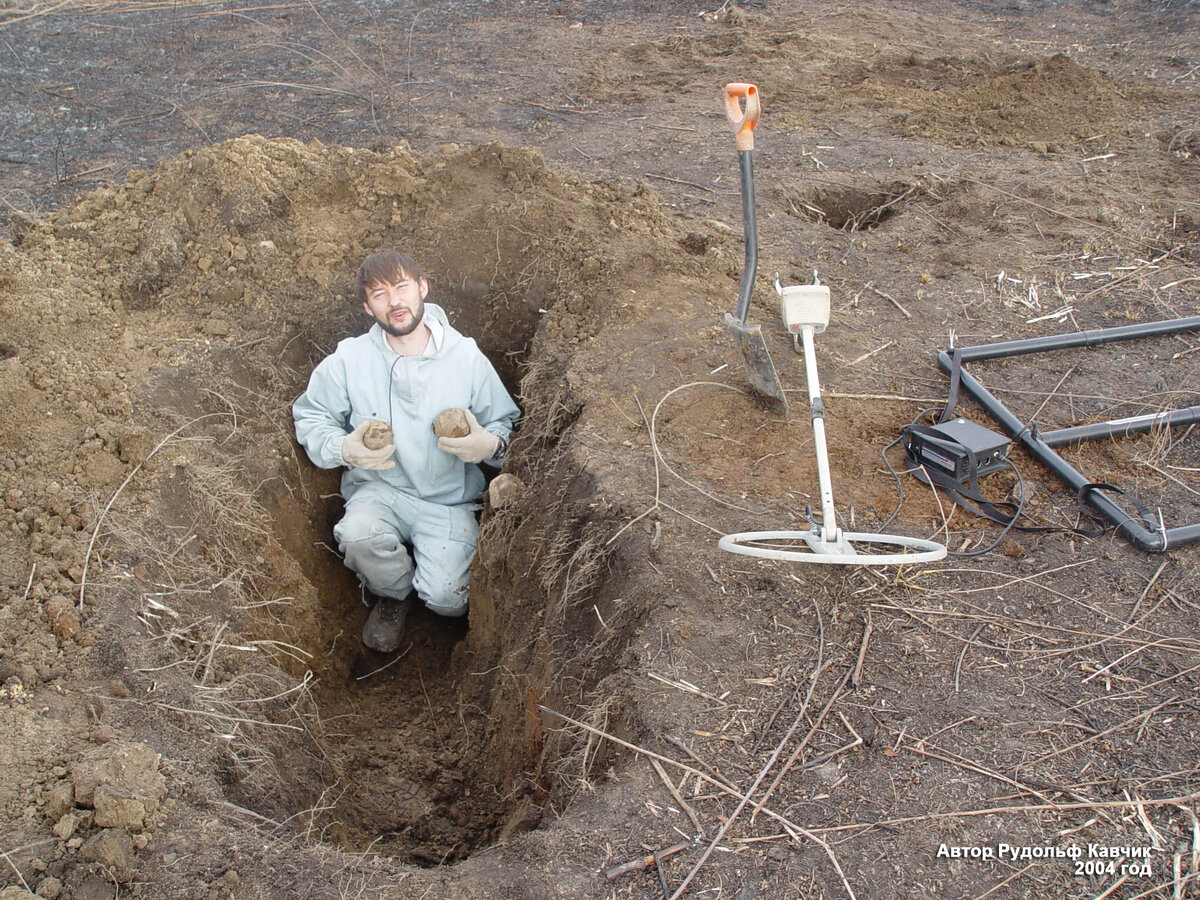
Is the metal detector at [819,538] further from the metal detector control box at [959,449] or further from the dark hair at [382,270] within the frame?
the dark hair at [382,270]

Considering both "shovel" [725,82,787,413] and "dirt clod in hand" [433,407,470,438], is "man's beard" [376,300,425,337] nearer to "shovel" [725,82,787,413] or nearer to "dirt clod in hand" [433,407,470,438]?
"dirt clod in hand" [433,407,470,438]

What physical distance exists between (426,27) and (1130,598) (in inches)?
309

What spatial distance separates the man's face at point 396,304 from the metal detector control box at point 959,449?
215 centimetres

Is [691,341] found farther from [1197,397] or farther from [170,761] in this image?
[170,761]

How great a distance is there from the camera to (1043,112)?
5.93 metres

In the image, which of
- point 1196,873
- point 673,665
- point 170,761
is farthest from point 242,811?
point 1196,873

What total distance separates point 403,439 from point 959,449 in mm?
2429

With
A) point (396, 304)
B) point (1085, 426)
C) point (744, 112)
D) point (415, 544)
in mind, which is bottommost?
point (415, 544)

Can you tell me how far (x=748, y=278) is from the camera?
329 centimetres

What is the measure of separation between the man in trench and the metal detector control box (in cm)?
186

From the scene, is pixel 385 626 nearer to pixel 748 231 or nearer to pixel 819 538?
pixel 819 538

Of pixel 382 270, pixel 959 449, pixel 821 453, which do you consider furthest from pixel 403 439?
pixel 959 449

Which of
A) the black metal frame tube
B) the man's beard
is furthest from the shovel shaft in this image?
the man's beard

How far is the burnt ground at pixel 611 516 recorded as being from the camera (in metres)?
2.13
